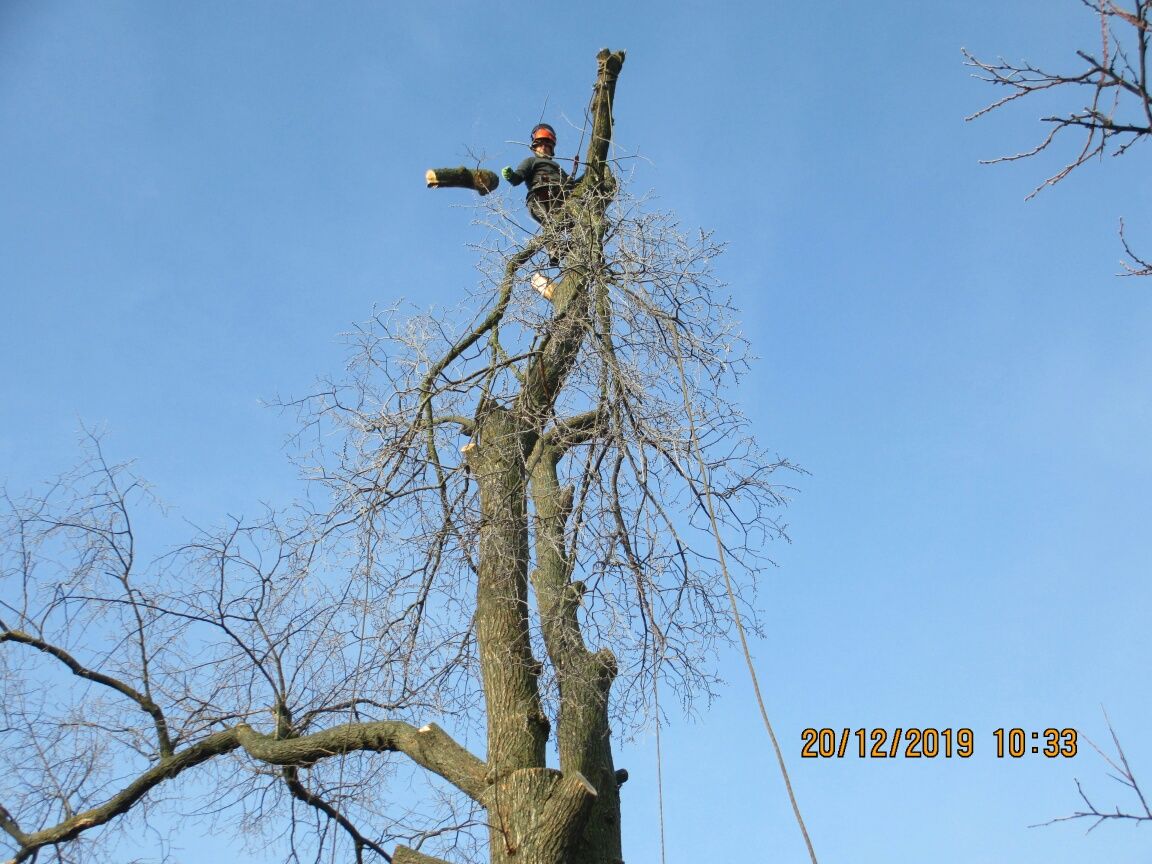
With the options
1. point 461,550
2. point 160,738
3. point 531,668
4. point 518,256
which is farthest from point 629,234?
point 160,738

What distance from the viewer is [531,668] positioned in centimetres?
466

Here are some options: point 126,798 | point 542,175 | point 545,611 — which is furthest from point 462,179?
point 126,798

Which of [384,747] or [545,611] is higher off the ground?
[545,611]

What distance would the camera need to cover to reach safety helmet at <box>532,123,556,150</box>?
236 inches

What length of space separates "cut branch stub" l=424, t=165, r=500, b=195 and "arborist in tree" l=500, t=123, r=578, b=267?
15 cm

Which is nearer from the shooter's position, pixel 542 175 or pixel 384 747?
pixel 384 747

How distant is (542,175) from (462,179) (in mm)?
402

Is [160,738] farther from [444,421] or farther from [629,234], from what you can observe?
[629,234]

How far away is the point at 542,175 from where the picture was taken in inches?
229

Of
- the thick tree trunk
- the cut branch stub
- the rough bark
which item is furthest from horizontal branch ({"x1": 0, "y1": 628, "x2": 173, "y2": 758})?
the cut branch stub

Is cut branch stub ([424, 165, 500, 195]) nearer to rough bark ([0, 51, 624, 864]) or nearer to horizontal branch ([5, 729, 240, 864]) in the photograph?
rough bark ([0, 51, 624, 864])

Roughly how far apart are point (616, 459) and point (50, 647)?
2.69 metres

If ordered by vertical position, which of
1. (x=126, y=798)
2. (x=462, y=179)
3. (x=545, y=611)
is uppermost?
(x=462, y=179)

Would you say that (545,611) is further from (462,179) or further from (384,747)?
(462,179)
